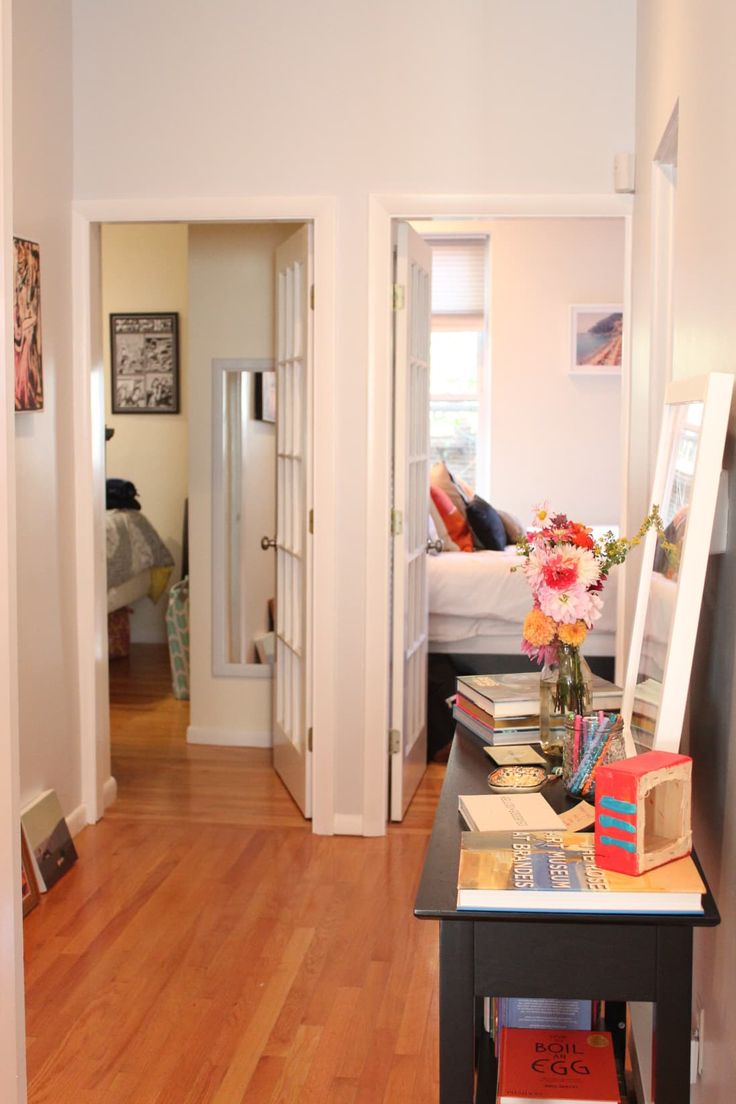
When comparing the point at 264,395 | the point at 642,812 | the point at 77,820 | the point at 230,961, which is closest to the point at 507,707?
the point at 642,812

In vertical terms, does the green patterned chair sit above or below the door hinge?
below

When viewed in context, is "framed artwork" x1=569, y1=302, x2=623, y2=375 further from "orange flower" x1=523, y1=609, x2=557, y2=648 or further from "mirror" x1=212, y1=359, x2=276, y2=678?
"orange flower" x1=523, y1=609, x2=557, y2=648

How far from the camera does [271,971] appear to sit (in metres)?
3.24

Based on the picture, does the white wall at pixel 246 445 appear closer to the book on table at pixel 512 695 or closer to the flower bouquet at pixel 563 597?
the book on table at pixel 512 695

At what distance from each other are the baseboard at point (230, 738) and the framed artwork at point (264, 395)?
143cm

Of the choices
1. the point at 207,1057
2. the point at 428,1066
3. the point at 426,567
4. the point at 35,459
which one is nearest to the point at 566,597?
the point at 428,1066

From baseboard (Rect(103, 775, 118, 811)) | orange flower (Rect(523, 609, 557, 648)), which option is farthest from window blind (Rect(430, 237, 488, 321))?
orange flower (Rect(523, 609, 557, 648))

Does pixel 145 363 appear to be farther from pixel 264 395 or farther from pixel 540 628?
pixel 540 628

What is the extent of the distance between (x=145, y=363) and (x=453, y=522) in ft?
9.04

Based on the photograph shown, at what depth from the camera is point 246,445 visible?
220 inches

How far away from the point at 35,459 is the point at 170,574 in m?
3.69

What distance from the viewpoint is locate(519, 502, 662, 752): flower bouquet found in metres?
2.21

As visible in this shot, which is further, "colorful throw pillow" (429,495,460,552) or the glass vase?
"colorful throw pillow" (429,495,460,552)

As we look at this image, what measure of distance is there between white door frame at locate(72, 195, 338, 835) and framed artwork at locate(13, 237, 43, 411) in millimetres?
365
